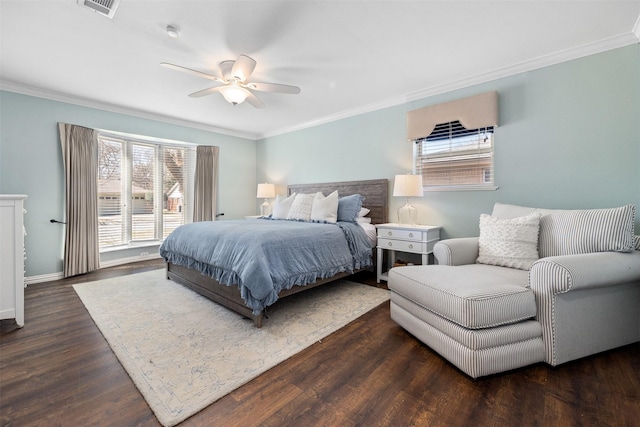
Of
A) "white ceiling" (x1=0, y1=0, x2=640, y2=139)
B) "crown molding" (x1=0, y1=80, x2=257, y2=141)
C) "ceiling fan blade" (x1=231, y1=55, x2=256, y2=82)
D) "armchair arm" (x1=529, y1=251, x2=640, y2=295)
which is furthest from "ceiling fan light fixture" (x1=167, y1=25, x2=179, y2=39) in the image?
"armchair arm" (x1=529, y1=251, x2=640, y2=295)

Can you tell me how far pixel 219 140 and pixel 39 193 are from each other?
2.77 metres

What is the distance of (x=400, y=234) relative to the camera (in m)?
3.30

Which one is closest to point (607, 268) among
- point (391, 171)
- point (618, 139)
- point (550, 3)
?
point (618, 139)

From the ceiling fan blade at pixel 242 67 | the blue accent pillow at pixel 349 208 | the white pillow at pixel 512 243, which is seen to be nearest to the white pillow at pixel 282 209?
the blue accent pillow at pixel 349 208

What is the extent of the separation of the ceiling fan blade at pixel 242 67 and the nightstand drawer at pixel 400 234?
2.28 metres

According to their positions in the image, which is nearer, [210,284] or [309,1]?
[309,1]

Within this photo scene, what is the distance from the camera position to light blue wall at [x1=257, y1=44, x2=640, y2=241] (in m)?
2.40

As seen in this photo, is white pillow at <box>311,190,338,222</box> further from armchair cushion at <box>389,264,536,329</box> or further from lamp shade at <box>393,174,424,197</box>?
armchair cushion at <box>389,264,536,329</box>

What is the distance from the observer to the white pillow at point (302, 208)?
150 inches

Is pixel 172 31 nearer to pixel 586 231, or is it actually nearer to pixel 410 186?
pixel 410 186

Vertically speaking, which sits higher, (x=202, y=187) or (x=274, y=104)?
(x=274, y=104)

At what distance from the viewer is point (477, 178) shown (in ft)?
10.4

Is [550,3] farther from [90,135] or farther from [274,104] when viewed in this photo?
[90,135]

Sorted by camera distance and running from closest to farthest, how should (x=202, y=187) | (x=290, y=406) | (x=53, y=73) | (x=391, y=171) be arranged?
(x=290, y=406) → (x=53, y=73) → (x=391, y=171) → (x=202, y=187)
